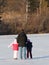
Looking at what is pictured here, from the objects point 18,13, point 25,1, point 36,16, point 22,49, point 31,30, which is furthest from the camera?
point 25,1

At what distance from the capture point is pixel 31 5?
5181cm

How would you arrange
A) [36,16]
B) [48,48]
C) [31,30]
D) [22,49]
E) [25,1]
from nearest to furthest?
[22,49] < [48,48] < [31,30] < [36,16] < [25,1]

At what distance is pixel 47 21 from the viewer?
42156 mm

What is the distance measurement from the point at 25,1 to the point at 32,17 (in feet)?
25.7

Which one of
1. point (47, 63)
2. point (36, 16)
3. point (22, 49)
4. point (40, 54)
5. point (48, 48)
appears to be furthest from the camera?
point (36, 16)

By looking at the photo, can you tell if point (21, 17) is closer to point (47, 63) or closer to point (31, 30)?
point (31, 30)

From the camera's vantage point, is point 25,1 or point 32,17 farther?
point 25,1

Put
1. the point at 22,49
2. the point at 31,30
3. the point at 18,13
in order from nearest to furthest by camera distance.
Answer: the point at 22,49 → the point at 31,30 → the point at 18,13

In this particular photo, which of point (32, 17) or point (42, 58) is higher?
point (42, 58)

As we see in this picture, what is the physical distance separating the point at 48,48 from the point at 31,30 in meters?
17.6

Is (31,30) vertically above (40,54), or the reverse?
(40,54)

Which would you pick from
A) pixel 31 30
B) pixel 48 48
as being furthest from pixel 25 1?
pixel 48 48

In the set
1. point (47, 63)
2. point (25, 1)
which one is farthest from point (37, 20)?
point (47, 63)

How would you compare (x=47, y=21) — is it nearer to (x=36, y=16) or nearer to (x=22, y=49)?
(x=36, y=16)
